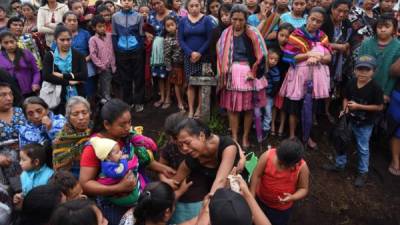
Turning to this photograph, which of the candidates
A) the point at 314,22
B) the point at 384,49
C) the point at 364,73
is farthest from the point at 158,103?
the point at 384,49

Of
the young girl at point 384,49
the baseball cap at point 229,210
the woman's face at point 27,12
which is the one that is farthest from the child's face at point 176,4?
the baseball cap at point 229,210

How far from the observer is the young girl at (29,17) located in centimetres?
640

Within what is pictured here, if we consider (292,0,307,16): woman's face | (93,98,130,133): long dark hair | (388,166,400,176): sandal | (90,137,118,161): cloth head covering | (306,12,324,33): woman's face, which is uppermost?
(292,0,307,16): woman's face

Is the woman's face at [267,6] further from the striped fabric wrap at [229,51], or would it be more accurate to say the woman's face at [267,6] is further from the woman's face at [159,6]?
the woman's face at [159,6]

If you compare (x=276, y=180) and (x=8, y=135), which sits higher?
(x=8, y=135)

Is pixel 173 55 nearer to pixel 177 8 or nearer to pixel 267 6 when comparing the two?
pixel 177 8

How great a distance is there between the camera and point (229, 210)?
1.85 m

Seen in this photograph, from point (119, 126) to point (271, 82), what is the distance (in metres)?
2.87

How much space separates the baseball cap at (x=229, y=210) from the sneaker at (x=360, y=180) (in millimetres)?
3017

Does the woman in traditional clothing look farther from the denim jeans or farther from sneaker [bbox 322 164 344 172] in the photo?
sneaker [bbox 322 164 344 172]

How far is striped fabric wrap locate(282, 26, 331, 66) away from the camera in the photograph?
4.61 metres

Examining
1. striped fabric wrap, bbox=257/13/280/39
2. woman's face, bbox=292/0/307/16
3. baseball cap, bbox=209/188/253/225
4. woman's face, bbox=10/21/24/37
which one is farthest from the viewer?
woman's face, bbox=10/21/24/37

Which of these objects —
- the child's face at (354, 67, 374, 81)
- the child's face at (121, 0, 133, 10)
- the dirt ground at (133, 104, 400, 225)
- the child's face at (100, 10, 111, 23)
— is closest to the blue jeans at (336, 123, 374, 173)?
the dirt ground at (133, 104, 400, 225)

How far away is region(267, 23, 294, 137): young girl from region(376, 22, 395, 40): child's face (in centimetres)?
102
